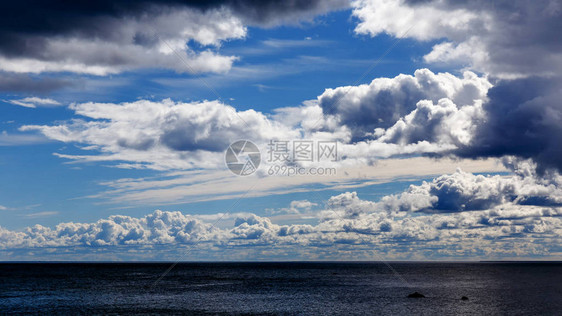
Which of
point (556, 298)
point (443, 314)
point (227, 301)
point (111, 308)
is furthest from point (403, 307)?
point (111, 308)

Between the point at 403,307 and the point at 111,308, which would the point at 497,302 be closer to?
the point at 403,307

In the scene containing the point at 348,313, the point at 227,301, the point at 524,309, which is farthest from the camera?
the point at 227,301

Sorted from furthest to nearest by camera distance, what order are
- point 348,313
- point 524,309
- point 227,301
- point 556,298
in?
1. point 556,298
2. point 227,301
3. point 524,309
4. point 348,313

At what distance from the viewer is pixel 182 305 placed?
100438mm

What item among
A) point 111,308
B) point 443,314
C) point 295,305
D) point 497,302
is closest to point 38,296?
point 111,308

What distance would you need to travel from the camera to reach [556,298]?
121 m

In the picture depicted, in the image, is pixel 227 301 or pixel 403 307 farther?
pixel 227 301

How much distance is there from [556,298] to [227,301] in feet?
268

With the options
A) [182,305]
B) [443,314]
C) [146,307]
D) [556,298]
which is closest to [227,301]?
[182,305]

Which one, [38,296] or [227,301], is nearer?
[227,301]

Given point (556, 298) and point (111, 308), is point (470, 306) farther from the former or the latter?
point (111, 308)

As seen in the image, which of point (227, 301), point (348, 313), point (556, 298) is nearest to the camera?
point (348, 313)

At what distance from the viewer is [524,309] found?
99.0 meters

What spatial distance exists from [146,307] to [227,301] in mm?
20890
